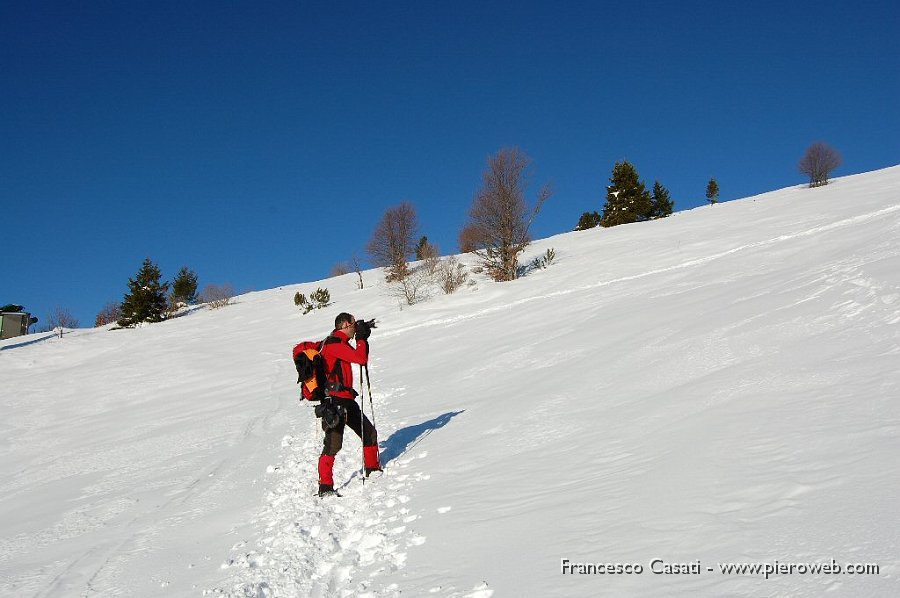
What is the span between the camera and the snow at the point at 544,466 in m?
2.76

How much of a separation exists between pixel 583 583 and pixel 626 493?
101 cm

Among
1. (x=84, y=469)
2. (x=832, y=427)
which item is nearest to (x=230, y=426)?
(x=84, y=469)

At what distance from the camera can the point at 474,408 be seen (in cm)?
754

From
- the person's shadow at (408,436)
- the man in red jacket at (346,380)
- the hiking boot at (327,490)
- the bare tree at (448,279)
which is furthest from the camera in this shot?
the bare tree at (448,279)

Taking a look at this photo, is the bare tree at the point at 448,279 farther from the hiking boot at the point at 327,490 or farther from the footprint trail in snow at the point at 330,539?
the hiking boot at the point at 327,490

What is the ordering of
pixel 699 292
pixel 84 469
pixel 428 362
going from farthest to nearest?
pixel 428 362, pixel 699 292, pixel 84 469

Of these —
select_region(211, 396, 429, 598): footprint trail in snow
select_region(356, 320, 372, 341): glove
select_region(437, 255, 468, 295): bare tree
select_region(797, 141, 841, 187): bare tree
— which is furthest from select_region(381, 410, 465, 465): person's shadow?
select_region(797, 141, 841, 187): bare tree

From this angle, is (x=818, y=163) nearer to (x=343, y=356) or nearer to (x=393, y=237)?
(x=393, y=237)

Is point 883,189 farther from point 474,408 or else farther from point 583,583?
point 583,583

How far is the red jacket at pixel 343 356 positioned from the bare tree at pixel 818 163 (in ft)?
167

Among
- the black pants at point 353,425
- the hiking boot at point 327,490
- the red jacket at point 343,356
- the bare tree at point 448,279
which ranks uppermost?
the bare tree at point 448,279

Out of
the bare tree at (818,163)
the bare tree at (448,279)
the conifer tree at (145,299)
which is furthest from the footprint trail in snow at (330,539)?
the bare tree at (818,163)

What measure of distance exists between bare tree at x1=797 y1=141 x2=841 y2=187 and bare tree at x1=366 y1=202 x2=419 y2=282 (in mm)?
35955

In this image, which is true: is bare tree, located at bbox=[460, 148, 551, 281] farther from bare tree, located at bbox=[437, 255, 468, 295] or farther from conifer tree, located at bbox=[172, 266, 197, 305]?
conifer tree, located at bbox=[172, 266, 197, 305]
